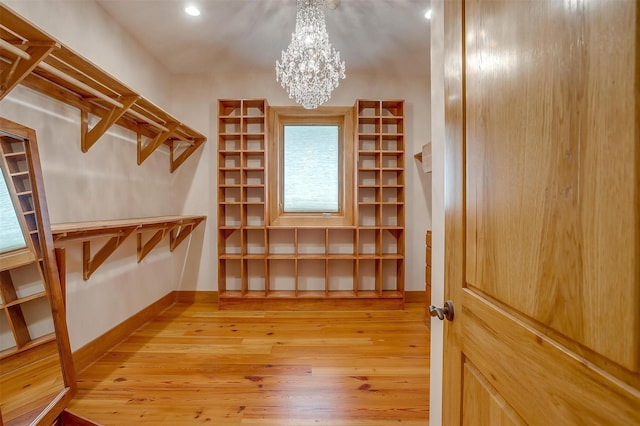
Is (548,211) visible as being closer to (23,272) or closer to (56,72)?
(23,272)

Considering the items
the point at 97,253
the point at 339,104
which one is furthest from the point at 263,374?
the point at 339,104

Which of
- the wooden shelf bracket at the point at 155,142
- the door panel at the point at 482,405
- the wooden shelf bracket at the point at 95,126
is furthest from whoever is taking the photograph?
the wooden shelf bracket at the point at 155,142

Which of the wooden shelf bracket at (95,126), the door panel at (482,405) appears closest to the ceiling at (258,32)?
the wooden shelf bracket at (95,126)

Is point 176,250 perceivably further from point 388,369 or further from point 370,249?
point 388,369

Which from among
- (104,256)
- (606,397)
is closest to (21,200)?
(104,256)

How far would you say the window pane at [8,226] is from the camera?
1252 millimetres

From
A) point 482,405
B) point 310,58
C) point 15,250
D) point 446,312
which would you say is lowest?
point 482,405

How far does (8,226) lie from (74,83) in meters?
0.99

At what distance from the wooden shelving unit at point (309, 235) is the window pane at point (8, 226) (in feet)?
6.31

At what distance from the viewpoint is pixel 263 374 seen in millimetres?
2020

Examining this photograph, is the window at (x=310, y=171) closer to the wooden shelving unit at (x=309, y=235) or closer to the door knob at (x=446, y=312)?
the wooden shelving unit at (x=309, y=235)

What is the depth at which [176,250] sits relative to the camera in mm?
3453

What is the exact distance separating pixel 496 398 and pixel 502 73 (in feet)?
2.60

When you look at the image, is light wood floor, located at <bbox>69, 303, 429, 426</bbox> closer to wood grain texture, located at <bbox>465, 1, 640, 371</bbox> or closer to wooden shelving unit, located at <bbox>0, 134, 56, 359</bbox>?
wooden shelving unit, located at <bbox>0, 134, 56, 359</bbox>
